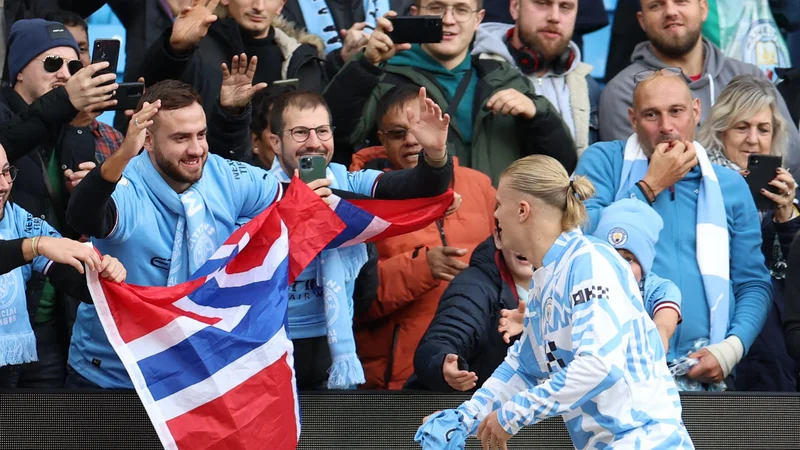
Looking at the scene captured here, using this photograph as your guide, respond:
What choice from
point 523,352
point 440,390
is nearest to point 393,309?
point 440,390

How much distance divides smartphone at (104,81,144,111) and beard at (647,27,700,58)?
10.8ft

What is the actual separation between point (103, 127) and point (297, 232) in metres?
1.47

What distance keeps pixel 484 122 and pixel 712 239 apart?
1486 millimetres

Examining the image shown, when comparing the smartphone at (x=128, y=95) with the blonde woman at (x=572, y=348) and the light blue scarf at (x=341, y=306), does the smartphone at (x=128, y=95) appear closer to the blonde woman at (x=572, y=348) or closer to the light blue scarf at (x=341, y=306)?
the light blue scarf at (x=341, y=306)

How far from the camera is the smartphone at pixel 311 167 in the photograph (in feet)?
20.0

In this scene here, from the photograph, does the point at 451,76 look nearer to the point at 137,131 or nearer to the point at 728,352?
the point at 728,352

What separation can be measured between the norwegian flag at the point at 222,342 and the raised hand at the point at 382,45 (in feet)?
3.95

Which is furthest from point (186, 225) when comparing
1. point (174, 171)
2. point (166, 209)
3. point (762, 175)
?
point (762, 175)

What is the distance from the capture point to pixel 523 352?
5.09 meters

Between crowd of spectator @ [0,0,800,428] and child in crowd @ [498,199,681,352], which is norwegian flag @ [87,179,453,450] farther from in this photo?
child in crowd @ [498,199,681,352]

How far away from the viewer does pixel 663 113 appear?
22.4 feet

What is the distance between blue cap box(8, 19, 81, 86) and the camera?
6.58 meters

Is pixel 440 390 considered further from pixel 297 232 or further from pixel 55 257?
pixel 55 257

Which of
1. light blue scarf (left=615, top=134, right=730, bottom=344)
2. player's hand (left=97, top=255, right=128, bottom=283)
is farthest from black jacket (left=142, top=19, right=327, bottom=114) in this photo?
light blue scarf (left=615, top=134, right=730, bottom=344)
